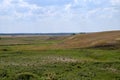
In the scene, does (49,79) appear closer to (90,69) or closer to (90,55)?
(90,69)

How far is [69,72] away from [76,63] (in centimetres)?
737

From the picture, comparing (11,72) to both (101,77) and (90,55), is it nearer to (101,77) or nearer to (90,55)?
(101,77)

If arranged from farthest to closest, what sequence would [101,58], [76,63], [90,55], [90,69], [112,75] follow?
1. [90,55]
2. [101,58]
3. [76,63]
4. [90,69]
5. [112,75]

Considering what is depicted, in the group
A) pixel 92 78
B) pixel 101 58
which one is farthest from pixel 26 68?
pixel 101 58

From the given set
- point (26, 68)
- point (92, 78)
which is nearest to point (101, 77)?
point (92, 78)

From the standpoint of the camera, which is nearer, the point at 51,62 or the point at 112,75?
the point at 112,75

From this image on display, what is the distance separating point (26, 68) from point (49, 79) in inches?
337

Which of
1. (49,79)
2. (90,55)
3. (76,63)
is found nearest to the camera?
(49,79)

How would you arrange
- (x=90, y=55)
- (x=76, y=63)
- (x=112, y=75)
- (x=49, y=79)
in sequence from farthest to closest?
1. (x=90, y=55)
2. (x=76, y=63)
3. (x=112, y=75)
4. (x=49, y=79)

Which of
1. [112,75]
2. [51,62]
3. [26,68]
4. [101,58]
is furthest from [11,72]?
[101,58]

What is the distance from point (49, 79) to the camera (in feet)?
113

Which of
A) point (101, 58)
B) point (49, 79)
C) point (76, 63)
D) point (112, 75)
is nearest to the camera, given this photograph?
point (49, 79)

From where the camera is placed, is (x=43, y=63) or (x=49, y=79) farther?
(x=43, y=63)

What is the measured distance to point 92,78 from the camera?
35.6 m
